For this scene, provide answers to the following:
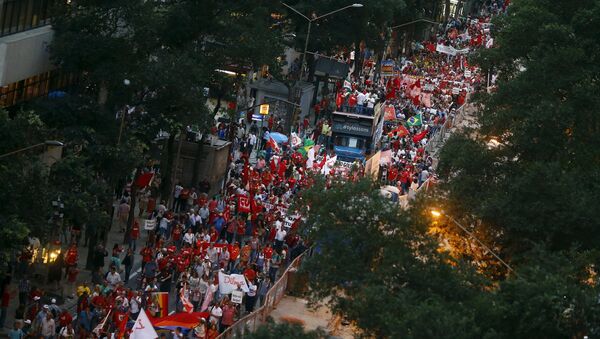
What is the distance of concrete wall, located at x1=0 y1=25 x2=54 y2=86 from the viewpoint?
5228cm

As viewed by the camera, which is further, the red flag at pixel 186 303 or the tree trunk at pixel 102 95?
the tree trunk at pixel 102 95

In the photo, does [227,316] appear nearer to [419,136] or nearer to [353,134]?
[419,136]

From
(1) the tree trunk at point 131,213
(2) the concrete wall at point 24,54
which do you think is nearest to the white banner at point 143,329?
(1) the tree trunk at point 131,213

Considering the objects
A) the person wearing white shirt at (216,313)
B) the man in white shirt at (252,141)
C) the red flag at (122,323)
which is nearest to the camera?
the red flag at (122,323)

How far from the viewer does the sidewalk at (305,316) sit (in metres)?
43.0

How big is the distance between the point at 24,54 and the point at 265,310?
52.0 feet


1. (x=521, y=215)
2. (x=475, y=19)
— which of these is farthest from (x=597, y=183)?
(x=475, y=19)

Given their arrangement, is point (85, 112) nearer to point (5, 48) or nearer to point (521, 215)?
point (5, 48)

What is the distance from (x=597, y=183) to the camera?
137ft

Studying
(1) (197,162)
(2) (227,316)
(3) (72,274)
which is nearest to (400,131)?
(1) (197,162)

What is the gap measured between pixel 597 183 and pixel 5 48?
70.4 feet

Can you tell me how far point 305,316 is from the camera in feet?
147

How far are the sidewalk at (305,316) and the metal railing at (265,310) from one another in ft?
0.77

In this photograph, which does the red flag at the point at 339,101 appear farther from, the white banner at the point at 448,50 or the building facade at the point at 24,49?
the white banner at the point at 448,50
